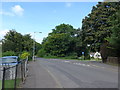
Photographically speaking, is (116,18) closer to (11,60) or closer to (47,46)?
(11,60)

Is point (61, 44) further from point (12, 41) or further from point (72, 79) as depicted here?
point (72, 79)

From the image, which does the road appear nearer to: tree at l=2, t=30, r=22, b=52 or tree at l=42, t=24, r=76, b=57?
tree at l=2, t=30, r=22, b=52

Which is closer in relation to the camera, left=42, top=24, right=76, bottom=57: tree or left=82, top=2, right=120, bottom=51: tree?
left=82, top=2, right=120, bottom=51: tree

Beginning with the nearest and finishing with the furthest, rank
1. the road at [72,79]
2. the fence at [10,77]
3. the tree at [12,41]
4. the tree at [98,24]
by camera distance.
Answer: the fence at [10,77], the road at [72,79], the tree at [98,24], the tree at [12,41]

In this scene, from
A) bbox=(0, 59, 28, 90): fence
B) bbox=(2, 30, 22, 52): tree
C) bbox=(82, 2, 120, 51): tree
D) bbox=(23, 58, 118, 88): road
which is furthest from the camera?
bbox=(2, 30, 22, 52): tree

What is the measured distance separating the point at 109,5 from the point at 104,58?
10.4 metres

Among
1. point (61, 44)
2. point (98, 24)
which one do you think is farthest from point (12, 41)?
point (61, 44)

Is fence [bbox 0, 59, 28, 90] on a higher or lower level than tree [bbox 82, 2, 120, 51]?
lower

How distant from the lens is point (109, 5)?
3809 cm

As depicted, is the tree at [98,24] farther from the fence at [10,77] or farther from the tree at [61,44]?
the tree at [61,44]

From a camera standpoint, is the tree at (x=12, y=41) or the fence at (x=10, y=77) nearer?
the fence at (x=10, y=77)

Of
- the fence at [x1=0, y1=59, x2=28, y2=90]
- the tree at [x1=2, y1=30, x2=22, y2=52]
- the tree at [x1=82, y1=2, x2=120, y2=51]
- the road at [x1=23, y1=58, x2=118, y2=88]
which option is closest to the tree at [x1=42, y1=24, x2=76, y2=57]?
the tree at [x1=2, y1=30, x2=22, y2=52]

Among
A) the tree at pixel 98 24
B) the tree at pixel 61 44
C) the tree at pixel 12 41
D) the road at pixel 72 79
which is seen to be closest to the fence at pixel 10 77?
the road at pixel 72 79

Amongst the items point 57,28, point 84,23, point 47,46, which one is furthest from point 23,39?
point 57,28
